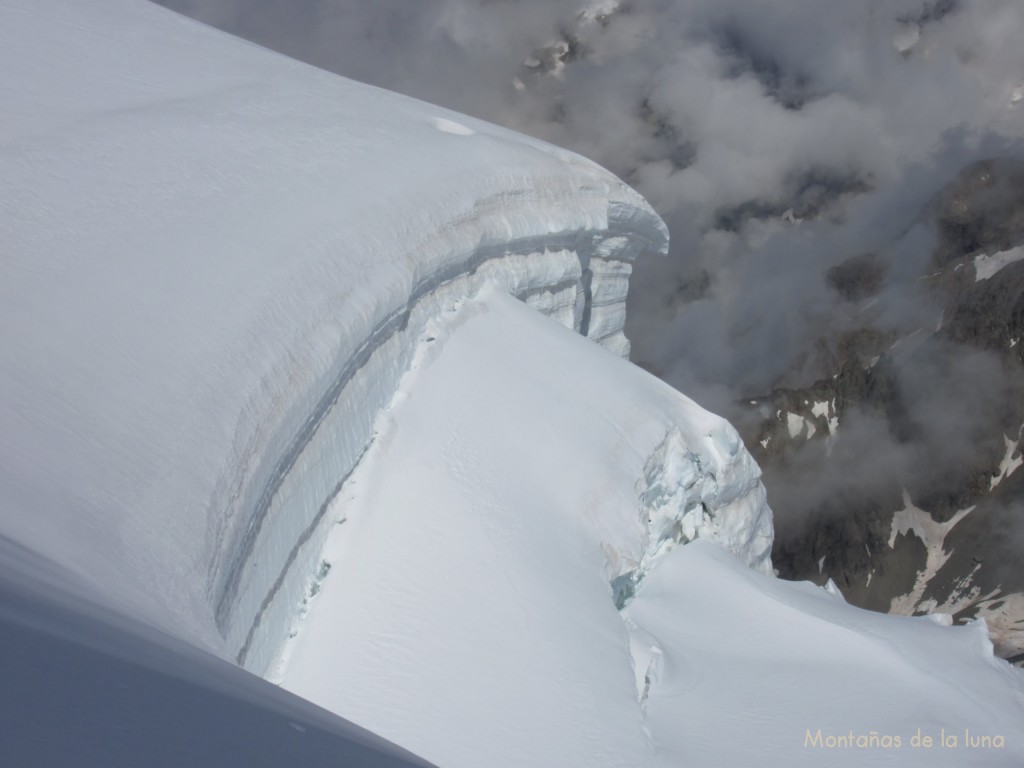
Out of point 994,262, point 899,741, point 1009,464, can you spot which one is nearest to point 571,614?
point 899,741

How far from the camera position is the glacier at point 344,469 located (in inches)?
138

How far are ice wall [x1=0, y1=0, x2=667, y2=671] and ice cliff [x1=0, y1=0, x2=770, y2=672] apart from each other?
18mm

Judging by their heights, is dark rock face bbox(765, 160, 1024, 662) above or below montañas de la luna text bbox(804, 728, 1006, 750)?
above

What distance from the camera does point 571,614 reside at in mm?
6355

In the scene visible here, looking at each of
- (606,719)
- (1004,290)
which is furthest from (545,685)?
(1004,290)

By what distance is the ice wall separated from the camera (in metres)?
3.89

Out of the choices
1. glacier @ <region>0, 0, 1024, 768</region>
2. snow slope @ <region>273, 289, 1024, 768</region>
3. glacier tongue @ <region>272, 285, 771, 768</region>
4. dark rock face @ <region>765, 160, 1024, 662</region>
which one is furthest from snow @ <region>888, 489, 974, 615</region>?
glacier tongue @ <region>272, 285, 771, 768</region>

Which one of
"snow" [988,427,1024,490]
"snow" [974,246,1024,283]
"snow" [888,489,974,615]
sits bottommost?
"snow" [888,489,974,615]

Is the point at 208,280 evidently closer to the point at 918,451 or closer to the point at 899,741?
the point at 899,741

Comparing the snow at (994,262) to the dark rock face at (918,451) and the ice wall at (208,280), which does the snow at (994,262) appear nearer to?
the dark rock face at (918,451)

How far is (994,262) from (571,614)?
172 metres

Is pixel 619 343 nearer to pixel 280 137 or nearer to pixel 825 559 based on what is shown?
pixel 280 137

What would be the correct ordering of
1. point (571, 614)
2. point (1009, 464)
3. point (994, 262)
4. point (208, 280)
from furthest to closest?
point (994, 262), point (1009, 464), point (571, 614), point (208, 280)

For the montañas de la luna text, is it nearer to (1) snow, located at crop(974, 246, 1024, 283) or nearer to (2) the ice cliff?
(2) the ice cliff
